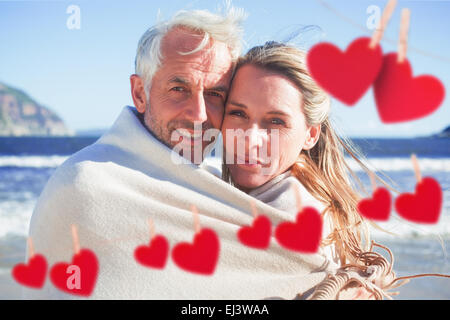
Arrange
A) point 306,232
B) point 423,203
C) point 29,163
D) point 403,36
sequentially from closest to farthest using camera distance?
point 403,36 < point 423,203 < point 306,232 < point 29,163

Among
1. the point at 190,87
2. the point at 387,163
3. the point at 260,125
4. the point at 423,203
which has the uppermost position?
the point at 190,87

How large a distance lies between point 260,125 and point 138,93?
0.63m

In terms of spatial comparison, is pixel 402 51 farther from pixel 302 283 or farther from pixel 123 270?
pixel 123 270

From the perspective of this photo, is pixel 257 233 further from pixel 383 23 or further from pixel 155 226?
pixel 383 23

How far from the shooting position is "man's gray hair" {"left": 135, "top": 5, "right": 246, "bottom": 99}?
5.90ft

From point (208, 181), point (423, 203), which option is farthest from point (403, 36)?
point (208, 181)

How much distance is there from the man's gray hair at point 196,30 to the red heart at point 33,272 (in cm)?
81

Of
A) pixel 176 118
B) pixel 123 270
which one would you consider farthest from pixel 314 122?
pixel 123 270

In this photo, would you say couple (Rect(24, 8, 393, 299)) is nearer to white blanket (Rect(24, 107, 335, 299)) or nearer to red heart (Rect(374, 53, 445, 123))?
white blanket (Rect(24, 107, 335, 299))

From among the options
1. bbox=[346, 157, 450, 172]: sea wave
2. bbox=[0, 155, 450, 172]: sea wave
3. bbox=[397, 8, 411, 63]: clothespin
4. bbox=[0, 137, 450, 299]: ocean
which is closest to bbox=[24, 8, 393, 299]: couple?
bbox=[0, 137, 450, 299]: ocean

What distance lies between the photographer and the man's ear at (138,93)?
1.98 meters

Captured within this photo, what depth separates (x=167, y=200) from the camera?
1.56 metres

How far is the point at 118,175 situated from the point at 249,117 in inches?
20.0

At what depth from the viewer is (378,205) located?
116cm
